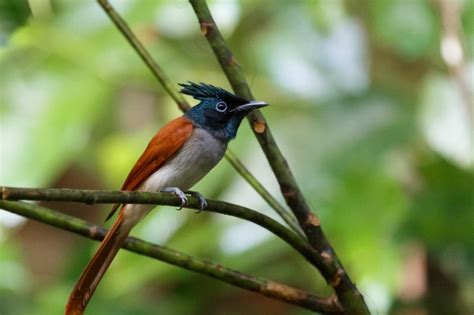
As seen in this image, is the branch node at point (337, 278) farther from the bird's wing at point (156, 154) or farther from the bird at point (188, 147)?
the bird's wing at point (156, 154)

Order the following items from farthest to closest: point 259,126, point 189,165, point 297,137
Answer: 1. point 297,137
2. point 189,165
3. point 259,126

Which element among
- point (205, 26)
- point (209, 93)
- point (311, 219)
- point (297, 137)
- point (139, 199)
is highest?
point (205, 26)

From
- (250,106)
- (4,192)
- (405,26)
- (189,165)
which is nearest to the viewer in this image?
(4,192)

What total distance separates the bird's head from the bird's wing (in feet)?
0.22

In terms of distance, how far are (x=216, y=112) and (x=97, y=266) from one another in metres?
0.57

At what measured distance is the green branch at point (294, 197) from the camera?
1.58m

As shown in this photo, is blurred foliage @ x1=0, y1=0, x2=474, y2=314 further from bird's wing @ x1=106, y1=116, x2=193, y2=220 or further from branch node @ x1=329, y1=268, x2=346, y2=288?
branch node @ x1=329, y1=268, x2=346, y2=288

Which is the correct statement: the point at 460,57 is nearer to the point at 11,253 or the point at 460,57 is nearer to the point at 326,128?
the point at 326,128

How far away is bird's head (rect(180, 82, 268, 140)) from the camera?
2170mm

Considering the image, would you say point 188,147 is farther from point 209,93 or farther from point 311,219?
point 311,219

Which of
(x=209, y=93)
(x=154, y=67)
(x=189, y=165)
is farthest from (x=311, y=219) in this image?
(x=209, y=93)

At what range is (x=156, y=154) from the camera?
7.02 feet

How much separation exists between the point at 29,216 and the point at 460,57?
1.52 meters

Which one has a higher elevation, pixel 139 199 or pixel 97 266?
pixel 139 199
